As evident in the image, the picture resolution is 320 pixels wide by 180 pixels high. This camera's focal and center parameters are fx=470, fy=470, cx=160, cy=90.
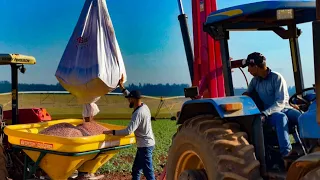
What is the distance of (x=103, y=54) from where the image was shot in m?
7.10

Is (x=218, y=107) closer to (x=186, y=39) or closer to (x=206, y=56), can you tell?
(x=206, y=56)

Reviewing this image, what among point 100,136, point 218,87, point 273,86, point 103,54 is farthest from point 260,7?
point 103,54

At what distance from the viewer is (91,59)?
702 cm

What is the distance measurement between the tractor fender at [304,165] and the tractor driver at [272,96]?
2.98 feet

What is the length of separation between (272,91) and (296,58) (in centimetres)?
55

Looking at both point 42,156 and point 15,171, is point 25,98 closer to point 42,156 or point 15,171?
point 15,171

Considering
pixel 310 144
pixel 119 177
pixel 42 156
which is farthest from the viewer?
pixel 119 177

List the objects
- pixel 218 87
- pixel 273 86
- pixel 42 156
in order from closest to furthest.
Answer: pixel 273 86, pixel 218 87, pixel 42 156

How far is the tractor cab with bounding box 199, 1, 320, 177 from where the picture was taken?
370 centimetres

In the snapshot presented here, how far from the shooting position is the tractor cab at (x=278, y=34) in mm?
3703

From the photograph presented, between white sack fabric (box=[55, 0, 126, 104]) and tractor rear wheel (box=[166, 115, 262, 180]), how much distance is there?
91.2 inches

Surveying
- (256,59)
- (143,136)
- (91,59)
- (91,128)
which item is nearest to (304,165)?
(256,59)

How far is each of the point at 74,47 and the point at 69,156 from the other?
1960mm

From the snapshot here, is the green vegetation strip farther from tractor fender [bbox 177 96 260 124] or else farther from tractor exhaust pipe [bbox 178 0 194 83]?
tractor fender [bbox 177 96 260 124]
